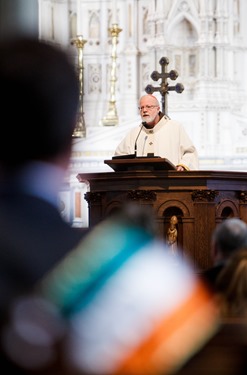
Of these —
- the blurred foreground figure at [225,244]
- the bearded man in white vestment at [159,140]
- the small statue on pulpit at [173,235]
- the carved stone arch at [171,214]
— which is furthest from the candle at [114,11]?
the blurred foreground figure at [225,244]

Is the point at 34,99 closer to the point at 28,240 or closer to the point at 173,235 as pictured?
the point at 28,240

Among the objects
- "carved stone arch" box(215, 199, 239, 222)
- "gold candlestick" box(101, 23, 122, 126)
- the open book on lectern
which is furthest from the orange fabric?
"gold candlestick" box(101, 23, 122, 126)

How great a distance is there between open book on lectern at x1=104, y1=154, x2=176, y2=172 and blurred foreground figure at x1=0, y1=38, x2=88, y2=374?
641 cm

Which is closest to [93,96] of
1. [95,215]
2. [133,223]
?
[95,215]

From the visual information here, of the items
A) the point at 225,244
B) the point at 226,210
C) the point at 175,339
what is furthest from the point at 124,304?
the point at 226,210

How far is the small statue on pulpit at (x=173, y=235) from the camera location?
27.8ft

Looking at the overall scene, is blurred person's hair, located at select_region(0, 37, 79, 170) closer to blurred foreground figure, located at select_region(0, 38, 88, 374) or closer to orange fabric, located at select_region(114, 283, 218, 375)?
blurred foreground figure, located at select_region(0, 38, 88, 374)

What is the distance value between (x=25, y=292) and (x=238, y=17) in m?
21.5

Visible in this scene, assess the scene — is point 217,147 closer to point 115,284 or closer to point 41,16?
point 41,16

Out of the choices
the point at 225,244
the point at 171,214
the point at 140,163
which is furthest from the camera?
the point at 171,214

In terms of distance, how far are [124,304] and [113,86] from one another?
20336 mm

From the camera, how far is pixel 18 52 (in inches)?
66.1

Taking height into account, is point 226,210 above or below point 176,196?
below

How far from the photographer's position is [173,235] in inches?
334
